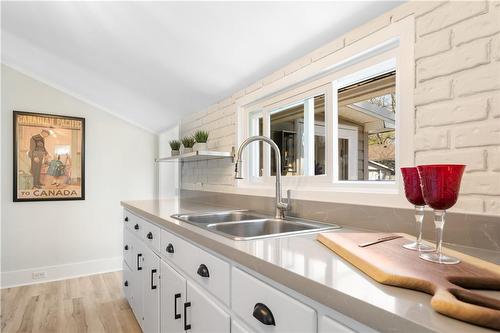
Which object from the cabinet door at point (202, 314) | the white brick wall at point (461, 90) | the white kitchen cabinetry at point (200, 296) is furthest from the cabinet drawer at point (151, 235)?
the white brick wall at point (461, 90)

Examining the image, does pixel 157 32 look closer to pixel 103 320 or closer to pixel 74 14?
pixel 74 14

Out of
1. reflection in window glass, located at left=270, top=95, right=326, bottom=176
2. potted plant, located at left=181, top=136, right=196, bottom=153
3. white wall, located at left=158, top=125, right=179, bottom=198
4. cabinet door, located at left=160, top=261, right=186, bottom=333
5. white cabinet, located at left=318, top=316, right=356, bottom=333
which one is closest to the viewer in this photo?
white cabinet, located at left=318, top=316, right=356, bottom=333

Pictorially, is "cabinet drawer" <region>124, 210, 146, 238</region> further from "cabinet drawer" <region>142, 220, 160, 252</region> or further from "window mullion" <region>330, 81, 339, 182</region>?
"window mullion" <region>330, 81, 339, 182</region>

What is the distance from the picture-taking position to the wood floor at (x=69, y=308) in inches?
91.7

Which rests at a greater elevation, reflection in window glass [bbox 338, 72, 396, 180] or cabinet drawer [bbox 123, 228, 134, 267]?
reflection in window glass [bbox 338, 72, 396, 180]

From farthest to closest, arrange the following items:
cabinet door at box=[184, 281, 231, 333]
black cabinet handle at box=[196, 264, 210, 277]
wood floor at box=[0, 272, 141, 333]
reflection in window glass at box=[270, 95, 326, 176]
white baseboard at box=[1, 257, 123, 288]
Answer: white baseboard at box=[1, 257, 123, 288]
wood floor at box=[0, 272, 141, 333]
reflection in window glass at box=[270, 95, 326, 176]
black cabinet handle at box=[196, 264, 210, 277]
cabinet door at box=[184, 281, 231, 333]

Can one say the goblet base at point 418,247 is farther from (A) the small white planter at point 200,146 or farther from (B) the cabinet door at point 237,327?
(A) the small white planter at point 200,146

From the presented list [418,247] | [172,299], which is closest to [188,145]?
[172,299]

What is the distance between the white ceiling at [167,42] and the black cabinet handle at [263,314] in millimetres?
1174

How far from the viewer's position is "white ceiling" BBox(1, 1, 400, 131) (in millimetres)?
1438

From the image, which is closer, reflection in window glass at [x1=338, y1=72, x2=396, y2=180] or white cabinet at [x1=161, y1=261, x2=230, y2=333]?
white cabinet at [x1=161, y1=261, x2=230, y2=333]

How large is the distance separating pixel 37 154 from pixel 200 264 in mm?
3061

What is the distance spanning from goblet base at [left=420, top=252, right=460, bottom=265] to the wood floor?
2247mm

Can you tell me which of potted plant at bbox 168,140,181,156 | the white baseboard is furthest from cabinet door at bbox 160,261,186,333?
the white baseboard
